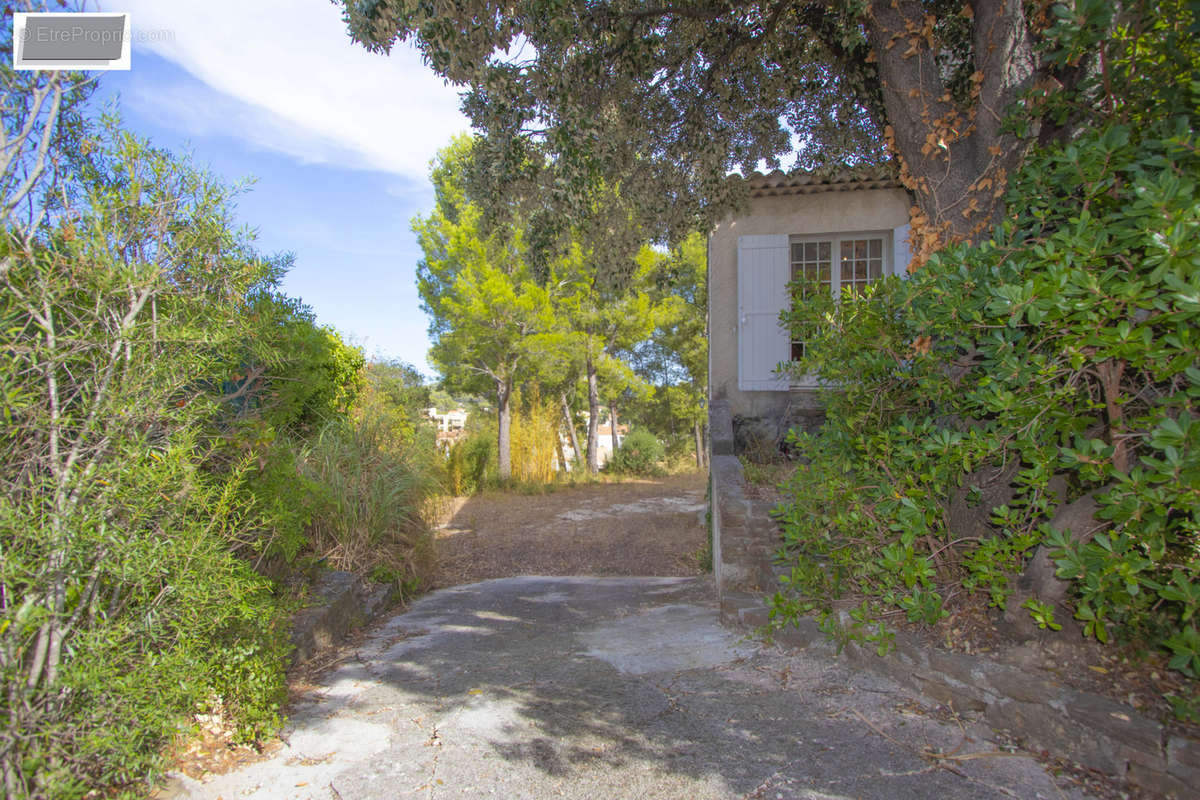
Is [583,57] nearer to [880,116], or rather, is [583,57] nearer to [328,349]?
[880,116]

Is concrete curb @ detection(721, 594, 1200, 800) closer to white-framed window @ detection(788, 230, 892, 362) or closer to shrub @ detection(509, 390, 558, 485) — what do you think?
white-framed window @ detection(788, 230, 892, 362)

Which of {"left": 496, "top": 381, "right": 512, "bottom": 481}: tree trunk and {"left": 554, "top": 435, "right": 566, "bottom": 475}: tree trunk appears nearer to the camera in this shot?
{"left": 496, "top": 381, "right": 512, "bottom": 481}: tree trunk

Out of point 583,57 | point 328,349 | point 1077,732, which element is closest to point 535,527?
point 328,349

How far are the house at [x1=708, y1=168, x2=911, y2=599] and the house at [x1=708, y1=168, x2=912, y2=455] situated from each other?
0.04 feet

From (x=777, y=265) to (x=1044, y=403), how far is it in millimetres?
5367

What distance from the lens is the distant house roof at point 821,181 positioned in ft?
23.5

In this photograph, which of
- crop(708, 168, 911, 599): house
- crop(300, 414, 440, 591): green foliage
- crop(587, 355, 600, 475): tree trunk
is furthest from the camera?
crop(587, 355, 600, 475): tree trunk

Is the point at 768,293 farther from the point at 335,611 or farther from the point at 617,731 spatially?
the point at 617,731

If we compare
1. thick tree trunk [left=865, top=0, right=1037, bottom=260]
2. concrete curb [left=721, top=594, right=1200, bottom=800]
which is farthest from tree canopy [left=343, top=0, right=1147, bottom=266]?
concrete curb [left=721, top=594, right=1200, bottom=800]

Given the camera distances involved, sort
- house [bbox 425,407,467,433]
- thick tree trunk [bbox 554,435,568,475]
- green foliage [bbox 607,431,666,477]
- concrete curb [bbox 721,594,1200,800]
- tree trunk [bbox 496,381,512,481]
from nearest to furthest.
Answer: concrete curb [bbox 721,594,1200,800], tree trunk [bbox 496,381,512,481], house [bbox 425,407,467,433], thick tree trunk [bbox 554,435,568,475], green foliage [bbox 607,431,666,477]

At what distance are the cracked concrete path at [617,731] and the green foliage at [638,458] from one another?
41.1 ft

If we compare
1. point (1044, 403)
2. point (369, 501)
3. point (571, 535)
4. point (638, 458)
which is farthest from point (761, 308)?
point (638, 458)

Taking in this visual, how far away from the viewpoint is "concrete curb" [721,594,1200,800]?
2156 mm

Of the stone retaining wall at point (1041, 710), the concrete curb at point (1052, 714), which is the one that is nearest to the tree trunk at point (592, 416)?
the stone retaining wall at point (1041, 710)
